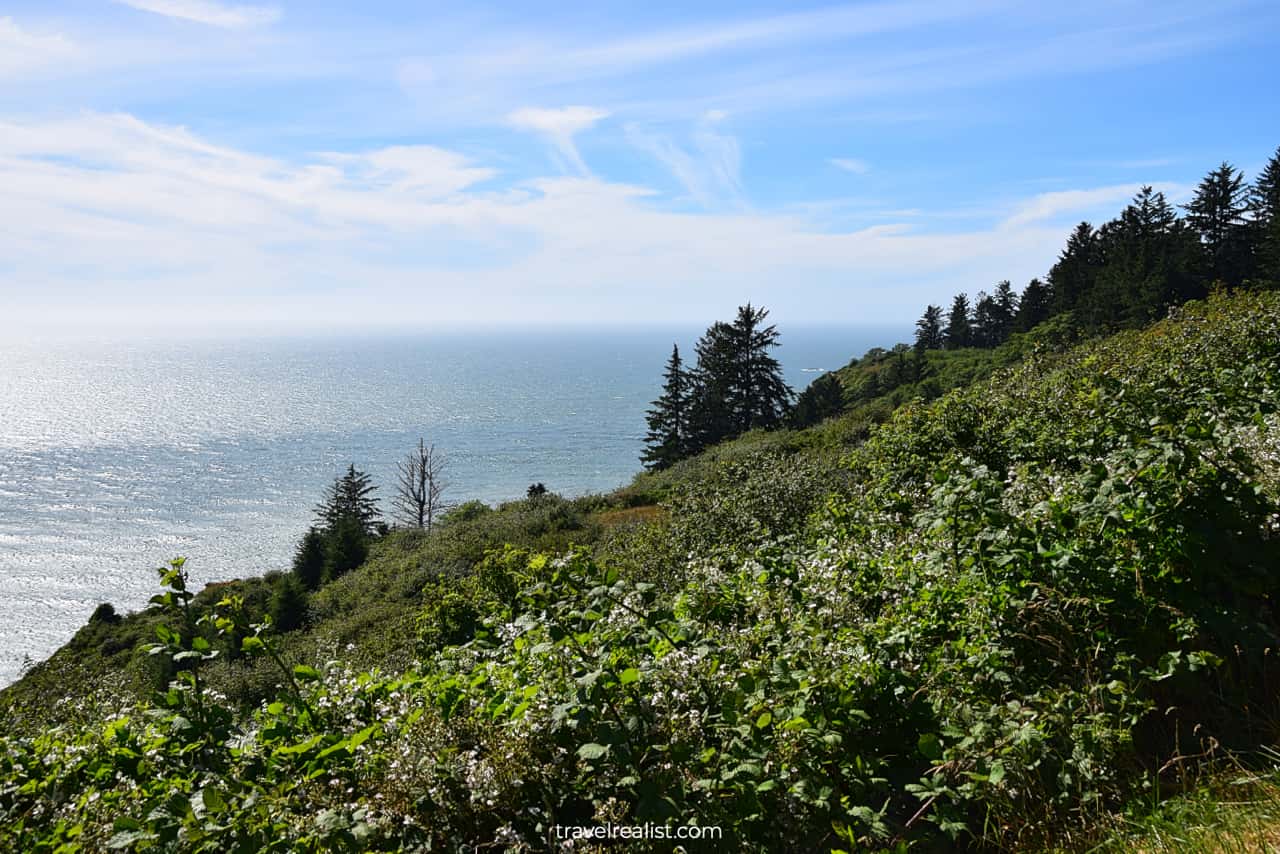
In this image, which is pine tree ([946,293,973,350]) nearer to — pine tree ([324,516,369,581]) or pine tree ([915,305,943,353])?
pine tree ([915,305,943,353])

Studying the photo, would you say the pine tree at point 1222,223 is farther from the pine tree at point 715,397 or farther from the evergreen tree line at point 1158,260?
the pine tree at point 715,397

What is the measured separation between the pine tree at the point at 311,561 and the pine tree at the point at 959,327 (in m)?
72.5

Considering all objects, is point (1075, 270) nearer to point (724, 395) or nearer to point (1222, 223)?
point (1222, 223)

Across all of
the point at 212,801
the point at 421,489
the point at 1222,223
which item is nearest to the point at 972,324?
the point at 1222,223

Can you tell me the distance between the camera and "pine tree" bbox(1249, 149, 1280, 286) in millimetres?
41812

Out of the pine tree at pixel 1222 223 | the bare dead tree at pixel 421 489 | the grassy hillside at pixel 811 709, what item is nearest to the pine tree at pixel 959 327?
the pine tree at pixel 1222 223

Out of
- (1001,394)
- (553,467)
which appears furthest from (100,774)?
(553,467)

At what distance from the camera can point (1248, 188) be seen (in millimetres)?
52594

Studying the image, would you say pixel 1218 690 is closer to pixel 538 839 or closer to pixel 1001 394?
pixel 538 839

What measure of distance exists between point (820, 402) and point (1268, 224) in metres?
32.4

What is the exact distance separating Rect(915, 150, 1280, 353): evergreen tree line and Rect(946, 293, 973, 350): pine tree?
11.5 m

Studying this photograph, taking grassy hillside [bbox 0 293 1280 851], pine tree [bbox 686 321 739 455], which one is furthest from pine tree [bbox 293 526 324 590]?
grassy hillside [bbox 0 293 1280 851]

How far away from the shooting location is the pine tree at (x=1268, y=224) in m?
41.8

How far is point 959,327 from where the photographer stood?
272ft
